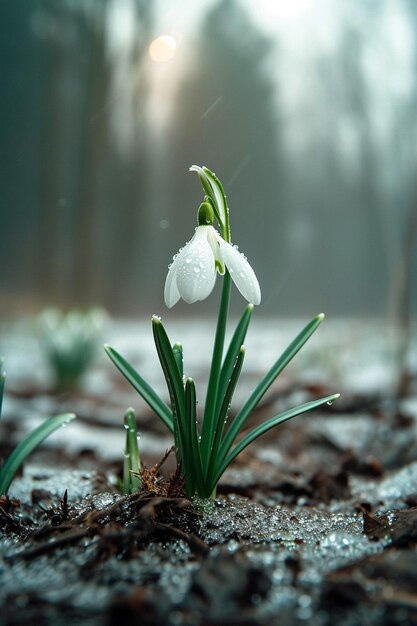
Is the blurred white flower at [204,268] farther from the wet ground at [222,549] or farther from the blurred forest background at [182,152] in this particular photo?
the blurred forest background at [182,152]

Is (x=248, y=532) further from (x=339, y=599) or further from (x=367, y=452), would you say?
(x=367, y=452)

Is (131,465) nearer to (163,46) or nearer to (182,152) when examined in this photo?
(163,46)

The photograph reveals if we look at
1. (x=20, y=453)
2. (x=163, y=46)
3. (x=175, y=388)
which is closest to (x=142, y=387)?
(x=175, y=388)

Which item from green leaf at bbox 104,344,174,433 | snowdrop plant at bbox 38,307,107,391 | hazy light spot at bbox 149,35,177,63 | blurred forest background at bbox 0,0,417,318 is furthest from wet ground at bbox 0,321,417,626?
blurred forest background at bbox 0,0,417,318

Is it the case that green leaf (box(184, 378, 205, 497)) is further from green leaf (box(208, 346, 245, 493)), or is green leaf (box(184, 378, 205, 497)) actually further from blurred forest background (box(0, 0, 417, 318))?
blurred forest background (box(0, 0, 417, 318))

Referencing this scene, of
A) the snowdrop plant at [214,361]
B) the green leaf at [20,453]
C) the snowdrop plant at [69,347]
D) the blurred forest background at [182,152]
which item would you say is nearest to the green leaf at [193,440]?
the snowdrop plant at [214,361]

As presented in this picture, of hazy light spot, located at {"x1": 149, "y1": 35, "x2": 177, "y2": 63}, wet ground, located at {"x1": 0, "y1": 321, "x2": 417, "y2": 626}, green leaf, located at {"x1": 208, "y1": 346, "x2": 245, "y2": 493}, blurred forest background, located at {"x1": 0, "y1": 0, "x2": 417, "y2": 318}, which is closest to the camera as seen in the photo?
wet ground, located at {"x1": 0, "y1": 321, "x2": 417, "y2": 626}
